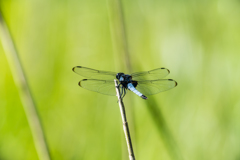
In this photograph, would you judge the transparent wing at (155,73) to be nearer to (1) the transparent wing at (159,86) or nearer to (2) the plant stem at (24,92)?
(1) the transparent wing at (159,86)

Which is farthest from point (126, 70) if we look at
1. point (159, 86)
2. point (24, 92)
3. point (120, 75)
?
point (24, 92)

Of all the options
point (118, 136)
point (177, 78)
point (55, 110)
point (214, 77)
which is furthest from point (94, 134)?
point (214, 77)

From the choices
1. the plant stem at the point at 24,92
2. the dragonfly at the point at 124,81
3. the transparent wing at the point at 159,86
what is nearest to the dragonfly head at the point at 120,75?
the dragonfly at the point at 124,81

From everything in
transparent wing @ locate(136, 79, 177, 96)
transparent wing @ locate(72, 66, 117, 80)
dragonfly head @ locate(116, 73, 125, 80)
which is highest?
transparent wing @ locate(72, 66, 117, 80)

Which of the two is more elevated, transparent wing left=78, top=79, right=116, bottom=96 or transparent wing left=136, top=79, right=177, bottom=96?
transparent wing left=78, top=79, right=116, bottom=96

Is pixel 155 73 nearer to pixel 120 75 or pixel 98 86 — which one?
pixel 120 75

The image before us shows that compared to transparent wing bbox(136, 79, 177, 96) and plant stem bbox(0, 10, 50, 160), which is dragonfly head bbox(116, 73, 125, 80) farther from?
plant stem bbox(0, 10, 50, 160)

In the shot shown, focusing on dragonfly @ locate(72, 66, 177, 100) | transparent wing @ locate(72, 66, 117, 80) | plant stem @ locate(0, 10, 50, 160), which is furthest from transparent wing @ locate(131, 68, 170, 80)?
plant stem @ locate(0, 10, 50, 160)
